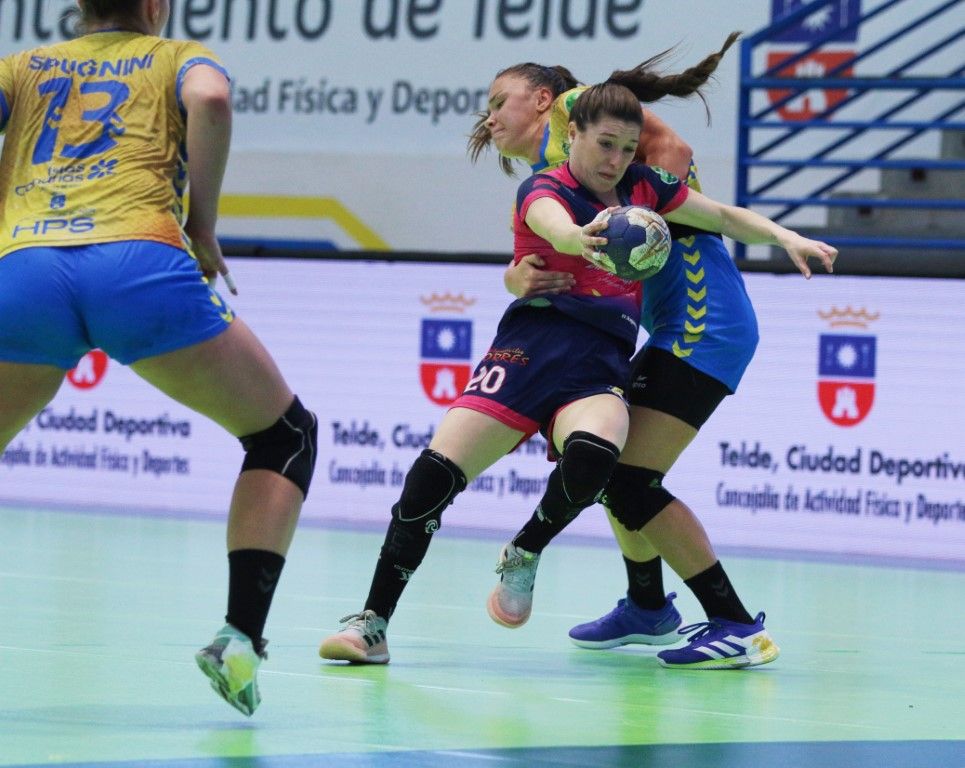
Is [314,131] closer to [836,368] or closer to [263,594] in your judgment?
[836,368]

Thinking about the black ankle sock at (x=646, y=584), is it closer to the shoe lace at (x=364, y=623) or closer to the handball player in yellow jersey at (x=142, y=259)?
the shoe lace at (x=364, y=623)

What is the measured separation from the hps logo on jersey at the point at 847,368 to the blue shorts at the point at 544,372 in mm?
4061

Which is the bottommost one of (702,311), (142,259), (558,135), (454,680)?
(454,680)

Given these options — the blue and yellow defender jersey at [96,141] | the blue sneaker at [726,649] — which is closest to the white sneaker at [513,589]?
the blue sneaker at [726,649]

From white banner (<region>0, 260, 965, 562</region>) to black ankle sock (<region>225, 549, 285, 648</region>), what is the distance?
17.9ft

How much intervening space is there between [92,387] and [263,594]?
22.2 feet

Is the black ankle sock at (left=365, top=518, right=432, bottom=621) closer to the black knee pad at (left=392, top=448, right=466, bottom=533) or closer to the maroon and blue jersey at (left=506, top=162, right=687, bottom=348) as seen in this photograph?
the black knee pad at (left=392, top=448, right=466, bottom=533)

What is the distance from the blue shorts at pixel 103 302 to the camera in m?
3.52

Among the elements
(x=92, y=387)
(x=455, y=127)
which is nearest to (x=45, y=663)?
(x=92, y=387)

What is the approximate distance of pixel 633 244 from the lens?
4.32m

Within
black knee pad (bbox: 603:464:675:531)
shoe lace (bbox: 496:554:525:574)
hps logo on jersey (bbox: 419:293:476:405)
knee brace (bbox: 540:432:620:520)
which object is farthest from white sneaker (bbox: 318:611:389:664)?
hps logo on jersey (bbox: 419:293:476:405)

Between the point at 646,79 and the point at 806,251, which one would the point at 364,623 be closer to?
the point at 806,251

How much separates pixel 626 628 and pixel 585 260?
3.96 feet

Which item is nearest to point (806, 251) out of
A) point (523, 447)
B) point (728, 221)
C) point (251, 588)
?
point (728, 221)
